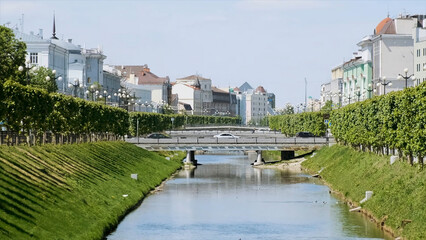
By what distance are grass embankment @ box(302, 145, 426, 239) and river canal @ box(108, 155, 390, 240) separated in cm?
114

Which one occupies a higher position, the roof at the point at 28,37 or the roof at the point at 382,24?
the roof at the point at 382,24

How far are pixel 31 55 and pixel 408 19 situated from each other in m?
70.0

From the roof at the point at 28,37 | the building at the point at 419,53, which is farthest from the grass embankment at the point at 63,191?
the building at the point at 419,53

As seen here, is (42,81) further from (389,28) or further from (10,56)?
(389,28)

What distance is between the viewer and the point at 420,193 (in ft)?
173

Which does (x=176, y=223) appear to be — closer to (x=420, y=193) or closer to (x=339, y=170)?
(x=420, y=193)

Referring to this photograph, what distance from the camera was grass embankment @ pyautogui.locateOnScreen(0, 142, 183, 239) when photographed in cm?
4334

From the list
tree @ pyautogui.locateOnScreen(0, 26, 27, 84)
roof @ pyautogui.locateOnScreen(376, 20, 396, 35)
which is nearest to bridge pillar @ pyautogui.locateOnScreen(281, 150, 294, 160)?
tree @ pyautogui.locateOnScreen(0, 26, 27, 84)

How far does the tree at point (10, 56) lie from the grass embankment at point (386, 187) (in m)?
31.3

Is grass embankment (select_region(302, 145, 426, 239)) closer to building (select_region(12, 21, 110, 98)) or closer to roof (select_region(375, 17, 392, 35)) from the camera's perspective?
building (select_region(12, 21, 110, 98))

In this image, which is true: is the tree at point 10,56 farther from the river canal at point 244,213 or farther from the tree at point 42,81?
the river canal at point 244,213

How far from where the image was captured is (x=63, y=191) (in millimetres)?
55094

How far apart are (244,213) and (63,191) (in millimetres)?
15449

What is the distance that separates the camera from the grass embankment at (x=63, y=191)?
43.3m
